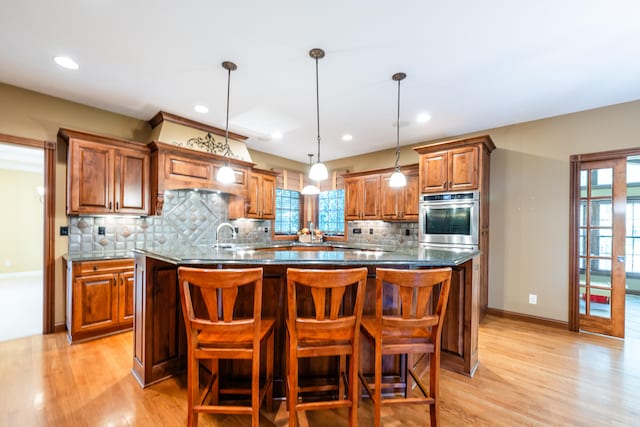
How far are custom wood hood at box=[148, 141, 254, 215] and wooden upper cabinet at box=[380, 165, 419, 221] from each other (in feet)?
8.75

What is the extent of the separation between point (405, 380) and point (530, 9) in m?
A: 2.74

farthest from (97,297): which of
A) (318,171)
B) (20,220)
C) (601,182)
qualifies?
(601,182)

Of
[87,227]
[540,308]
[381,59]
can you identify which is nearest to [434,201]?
[540,308]

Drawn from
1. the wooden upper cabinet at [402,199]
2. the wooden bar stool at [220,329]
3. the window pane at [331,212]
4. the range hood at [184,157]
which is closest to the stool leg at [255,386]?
the wooden bar stool at [220,329]

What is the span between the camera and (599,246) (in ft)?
11.0

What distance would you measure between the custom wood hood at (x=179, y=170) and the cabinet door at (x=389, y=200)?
2.64 metres

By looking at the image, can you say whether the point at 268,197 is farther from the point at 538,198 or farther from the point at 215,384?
the point at 538,198

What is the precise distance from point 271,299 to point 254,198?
3290 millimetres

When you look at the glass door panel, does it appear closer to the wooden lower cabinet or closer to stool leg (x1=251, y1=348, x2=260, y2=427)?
stool leg (x1=251, y1=348, x2=260, y2=427)

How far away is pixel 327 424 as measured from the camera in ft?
5.84

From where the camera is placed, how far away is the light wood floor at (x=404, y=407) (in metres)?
1.82

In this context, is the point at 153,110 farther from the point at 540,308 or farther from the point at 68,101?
the point at 540,308

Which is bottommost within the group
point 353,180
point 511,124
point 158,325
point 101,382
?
point 101,382

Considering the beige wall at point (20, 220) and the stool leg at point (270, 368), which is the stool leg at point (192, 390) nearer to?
the stool leg at point (270, 368)
